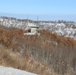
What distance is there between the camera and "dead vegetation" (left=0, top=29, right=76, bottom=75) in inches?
359

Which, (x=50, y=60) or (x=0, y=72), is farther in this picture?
(x=50, y=60)

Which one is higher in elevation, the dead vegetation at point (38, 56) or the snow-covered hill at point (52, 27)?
the dead vegetation at point (38, 56)

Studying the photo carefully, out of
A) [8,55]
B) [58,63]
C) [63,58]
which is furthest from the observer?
[63,58]

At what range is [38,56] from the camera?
640 inches

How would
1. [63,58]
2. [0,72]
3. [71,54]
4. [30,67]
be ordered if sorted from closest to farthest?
[0,72]
[30,67]
[63,58]
[71,54]

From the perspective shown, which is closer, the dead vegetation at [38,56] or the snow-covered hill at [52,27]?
the dead vegetation at [38,56]

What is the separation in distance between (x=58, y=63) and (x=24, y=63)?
7.49m

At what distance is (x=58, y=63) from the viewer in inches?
645

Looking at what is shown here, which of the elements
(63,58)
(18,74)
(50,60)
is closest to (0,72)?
(18,74)

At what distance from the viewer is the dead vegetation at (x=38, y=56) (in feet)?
29.9

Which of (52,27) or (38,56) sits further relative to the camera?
(52,27)

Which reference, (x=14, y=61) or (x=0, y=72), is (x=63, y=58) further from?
(x=0, y=72)

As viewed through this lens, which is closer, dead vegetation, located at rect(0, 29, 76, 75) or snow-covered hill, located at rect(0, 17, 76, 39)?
dead vegetation, located at rect(0, 29, 76, 75)

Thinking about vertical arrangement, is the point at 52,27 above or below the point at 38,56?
below
